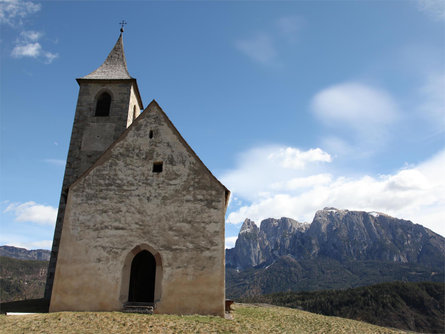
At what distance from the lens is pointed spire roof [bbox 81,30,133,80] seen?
2254cm

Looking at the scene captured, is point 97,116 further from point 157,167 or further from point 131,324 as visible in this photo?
point 131,324

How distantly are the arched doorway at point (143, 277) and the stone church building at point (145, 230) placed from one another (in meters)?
0.04

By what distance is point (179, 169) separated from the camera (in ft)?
48.7

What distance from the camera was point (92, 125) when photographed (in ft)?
69.9

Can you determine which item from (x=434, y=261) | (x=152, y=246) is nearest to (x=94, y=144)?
(x=152, y=246)

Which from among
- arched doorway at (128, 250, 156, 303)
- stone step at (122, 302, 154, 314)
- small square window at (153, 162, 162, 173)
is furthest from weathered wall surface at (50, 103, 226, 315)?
arched doorway at (128, 250, 156, 303)

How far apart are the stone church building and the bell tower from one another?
5988 millimetres

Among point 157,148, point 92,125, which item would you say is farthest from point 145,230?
point 92,125

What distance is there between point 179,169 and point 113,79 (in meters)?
10.7

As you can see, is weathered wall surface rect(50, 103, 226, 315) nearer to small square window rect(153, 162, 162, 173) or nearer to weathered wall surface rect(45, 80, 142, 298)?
small square window rect(153, 162, 162, 173)

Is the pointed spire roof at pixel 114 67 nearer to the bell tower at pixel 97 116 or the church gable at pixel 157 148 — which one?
the bell tower at pixel 97 116

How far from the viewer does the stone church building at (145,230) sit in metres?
13.2

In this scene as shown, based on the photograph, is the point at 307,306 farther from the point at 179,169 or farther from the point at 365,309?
the point at 179,169

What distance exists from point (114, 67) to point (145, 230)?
1453 centimetres
